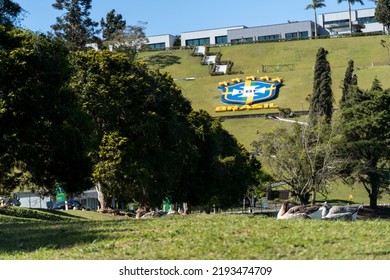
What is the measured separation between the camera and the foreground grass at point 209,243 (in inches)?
323

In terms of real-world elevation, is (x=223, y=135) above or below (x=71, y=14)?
below

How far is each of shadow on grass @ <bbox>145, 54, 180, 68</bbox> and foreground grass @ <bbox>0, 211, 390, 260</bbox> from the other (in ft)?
353

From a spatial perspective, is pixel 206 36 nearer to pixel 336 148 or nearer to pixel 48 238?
pixel 336 148

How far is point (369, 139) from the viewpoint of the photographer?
50.3 metres

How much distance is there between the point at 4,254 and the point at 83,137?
45.8ft

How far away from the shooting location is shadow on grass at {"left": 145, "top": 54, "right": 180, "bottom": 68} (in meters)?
120

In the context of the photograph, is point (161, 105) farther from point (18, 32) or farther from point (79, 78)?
point (18, 32)

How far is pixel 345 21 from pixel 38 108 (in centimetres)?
13959

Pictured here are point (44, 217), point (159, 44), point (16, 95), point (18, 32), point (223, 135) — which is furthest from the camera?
point (159, 44)

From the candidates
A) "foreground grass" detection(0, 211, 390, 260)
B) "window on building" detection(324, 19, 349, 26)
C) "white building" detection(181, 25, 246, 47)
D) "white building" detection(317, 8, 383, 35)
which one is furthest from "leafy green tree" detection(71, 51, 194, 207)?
"window on building" detection(324, 19, 349, 26)

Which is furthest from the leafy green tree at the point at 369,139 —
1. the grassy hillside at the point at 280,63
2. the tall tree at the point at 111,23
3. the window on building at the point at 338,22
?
the window on building at the point at 338,22

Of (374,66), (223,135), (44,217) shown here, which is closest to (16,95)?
(44,217)

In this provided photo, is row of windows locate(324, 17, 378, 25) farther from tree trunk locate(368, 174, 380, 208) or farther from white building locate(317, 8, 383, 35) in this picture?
tree trunk locate(368, 174, 380, 208)

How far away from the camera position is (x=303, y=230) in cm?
1030
